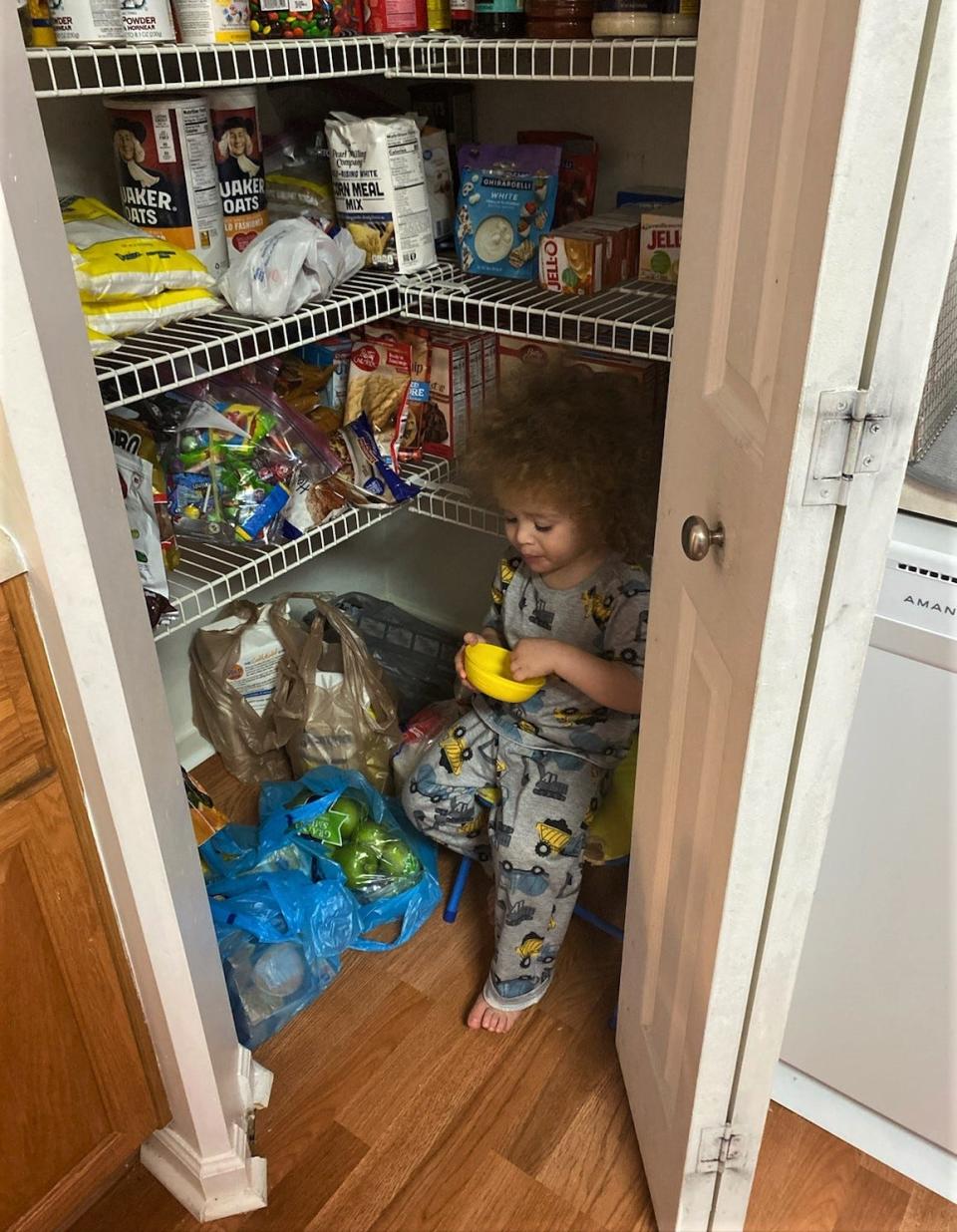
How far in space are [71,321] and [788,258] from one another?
21.6 inches

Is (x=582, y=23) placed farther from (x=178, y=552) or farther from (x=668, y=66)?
(x=178, y=552)

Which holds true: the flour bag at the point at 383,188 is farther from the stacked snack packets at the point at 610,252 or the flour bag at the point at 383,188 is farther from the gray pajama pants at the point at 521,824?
the gray pajama pants at the point at 521,824

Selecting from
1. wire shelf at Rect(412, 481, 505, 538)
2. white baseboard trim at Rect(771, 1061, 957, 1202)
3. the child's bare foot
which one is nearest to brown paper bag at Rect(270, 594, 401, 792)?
wire shelf at Rect(412, 481, 505, 538)

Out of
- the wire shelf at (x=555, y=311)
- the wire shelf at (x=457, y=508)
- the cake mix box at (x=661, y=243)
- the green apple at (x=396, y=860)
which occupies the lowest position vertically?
the green apple at (x=396, y=860)

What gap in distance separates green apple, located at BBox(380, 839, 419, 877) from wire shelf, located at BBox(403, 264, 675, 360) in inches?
34.5

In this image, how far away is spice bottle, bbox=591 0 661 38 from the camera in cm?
116

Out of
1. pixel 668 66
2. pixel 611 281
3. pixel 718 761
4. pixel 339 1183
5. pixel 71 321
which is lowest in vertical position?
pixel 339 1183

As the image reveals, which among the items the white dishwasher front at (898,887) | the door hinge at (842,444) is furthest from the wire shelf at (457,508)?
the door hinge at (842,444)

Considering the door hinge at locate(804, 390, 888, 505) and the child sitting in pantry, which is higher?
the door hinge at locate(804, 390, 888, 505)

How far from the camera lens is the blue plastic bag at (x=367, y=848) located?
1.63 meters

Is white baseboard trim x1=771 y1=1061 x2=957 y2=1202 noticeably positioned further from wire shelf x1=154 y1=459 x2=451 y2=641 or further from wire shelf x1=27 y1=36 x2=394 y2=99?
wire shelf x1=27 y1=36 x2=394 y2=99

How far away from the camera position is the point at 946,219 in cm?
57

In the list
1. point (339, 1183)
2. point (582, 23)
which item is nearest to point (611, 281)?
point (582, 23)

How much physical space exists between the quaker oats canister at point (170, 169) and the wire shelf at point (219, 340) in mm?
125
